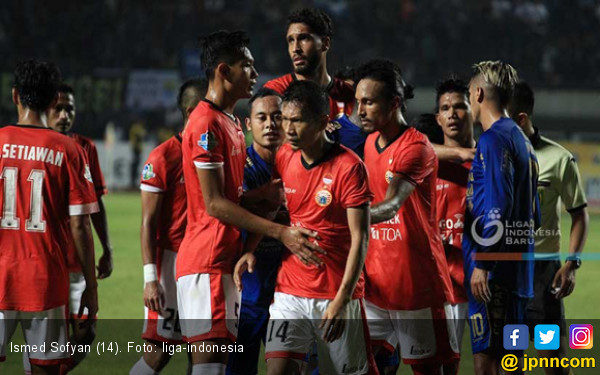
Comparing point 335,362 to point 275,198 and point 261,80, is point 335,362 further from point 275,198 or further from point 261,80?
point 261,80

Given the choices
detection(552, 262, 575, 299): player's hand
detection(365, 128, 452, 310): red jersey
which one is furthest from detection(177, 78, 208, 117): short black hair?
detection(552, 262, 575, 299): player's hand

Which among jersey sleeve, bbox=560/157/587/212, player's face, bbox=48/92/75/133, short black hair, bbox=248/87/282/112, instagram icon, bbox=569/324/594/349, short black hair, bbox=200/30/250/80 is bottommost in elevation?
instagram icon, bbox=569/324/594/349

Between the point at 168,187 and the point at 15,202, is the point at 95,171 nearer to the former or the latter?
the point at 168,187

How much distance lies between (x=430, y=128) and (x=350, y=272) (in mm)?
2504

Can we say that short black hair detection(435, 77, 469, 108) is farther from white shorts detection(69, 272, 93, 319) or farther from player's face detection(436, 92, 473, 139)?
white shorts detection(69, 272, 93, 319)

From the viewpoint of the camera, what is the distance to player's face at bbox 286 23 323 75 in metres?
6.01

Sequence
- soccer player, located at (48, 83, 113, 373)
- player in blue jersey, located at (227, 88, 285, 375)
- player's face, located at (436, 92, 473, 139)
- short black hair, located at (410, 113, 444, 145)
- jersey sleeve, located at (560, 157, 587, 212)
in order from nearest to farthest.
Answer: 1. player in blue jersey, located at (227, 88, 285, 375)
2. jersey sleeve, located at (560, 157, 587, 212)
3. player's face, located at (436, 92, 473, 139)
4. soccer player, located at (48, 83, 113, 373)
5. short black hair, located at (410, 113, 444, 145)

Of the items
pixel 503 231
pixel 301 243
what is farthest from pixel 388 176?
pixel 301 243

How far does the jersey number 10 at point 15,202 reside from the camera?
4.64 m

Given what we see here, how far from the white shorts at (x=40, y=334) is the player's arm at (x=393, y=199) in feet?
5.99

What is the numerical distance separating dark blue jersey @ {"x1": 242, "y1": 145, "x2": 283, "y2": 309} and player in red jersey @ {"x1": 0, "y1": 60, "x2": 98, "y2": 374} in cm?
117

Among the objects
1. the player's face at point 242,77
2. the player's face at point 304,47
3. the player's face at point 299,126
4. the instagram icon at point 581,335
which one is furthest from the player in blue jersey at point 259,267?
the instagram icon at point 581,335

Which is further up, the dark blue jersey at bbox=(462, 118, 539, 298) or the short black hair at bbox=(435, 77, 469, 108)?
the short black hair at bbox=(435, 77, 469, 108)

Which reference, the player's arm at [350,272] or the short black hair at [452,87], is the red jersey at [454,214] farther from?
the player's arm at [350,272]
